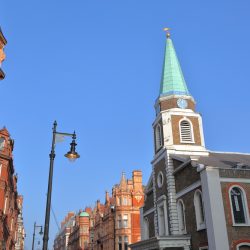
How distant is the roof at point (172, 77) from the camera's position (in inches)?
1457

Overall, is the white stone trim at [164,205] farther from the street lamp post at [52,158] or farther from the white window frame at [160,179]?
the street lamp post at [52,158]

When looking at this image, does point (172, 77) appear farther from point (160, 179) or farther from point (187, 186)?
point (187, 186)

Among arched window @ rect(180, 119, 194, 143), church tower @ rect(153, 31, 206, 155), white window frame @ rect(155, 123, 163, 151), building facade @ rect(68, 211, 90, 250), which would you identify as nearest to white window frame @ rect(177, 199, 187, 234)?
church tower @ rect(153, 31, 206, 155)

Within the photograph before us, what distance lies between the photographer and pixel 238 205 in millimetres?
25438

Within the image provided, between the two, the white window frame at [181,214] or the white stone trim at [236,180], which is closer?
the white stone trim at [236,180]

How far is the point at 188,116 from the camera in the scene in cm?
3494

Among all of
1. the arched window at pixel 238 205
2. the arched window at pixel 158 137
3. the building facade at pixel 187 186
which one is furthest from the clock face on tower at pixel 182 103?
the arched window at pixel 238 205

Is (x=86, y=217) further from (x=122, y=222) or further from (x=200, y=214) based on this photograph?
(x=200, y=214)

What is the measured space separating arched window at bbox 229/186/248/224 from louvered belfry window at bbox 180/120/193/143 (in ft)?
29.8

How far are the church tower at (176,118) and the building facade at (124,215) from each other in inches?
976

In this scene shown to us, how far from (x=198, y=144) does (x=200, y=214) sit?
884 centimetres

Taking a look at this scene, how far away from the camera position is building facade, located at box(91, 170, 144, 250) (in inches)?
2219

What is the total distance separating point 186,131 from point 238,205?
35.2ft

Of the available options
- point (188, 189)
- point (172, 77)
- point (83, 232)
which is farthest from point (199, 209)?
point (83, 232)
